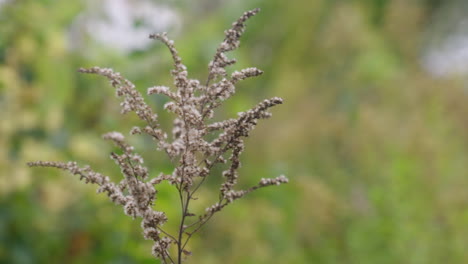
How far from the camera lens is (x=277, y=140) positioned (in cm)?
677

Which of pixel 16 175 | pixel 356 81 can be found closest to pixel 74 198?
pixel 16 175

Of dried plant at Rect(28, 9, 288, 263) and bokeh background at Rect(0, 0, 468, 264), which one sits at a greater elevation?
bokeh background at Rect(0, 0, 468, 264)

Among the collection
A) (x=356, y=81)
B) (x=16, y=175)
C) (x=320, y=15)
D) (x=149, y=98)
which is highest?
(x=320, y=15)

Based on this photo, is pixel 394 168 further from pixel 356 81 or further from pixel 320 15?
pixel 320 15

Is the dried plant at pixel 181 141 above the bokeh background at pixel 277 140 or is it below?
below

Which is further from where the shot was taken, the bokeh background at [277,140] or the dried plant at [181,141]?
the bokeh background at [277,140]

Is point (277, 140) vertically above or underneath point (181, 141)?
above

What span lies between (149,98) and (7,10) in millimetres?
1195

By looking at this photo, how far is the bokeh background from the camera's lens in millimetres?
5121

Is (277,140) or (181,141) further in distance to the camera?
(277,140)

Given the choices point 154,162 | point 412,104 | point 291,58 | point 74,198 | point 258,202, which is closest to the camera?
point 74,198

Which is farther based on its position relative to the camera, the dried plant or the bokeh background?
the bokeh background

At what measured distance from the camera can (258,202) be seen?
23.1ft

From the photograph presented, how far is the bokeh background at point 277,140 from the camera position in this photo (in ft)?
16.8
